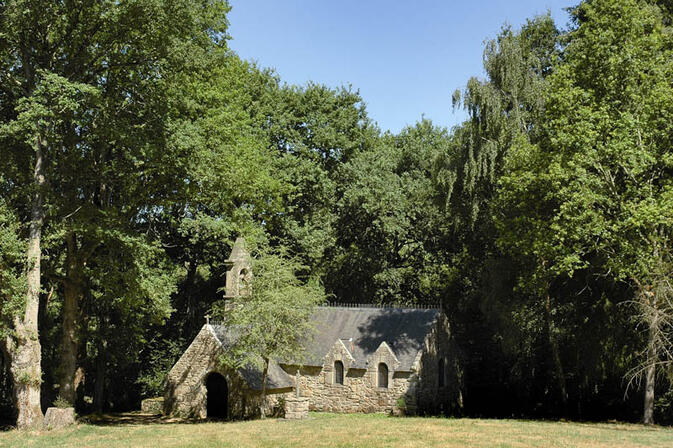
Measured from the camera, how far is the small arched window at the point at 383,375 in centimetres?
2980

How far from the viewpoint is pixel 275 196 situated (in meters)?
36.8

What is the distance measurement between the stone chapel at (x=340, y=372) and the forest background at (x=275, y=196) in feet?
9.45

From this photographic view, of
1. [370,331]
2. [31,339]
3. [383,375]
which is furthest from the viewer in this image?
[370,331]

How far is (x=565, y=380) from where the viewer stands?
3062 cm

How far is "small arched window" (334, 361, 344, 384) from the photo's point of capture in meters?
30.8

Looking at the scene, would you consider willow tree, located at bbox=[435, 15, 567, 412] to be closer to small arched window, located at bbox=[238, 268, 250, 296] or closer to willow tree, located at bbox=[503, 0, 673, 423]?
willow tree, located at bbox=[503, 0, 673, 423]

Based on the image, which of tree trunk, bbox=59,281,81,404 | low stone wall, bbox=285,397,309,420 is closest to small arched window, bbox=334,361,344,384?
low stone wall, bbox=285,397,309,420

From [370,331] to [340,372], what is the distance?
2780 millimetres

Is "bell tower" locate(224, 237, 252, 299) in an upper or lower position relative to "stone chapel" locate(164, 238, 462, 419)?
upper

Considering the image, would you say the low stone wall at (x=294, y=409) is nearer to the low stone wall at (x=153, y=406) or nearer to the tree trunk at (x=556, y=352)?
the low stone wall at (x=153, y=406)

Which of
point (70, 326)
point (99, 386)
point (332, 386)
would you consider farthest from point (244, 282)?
point (99, 386)

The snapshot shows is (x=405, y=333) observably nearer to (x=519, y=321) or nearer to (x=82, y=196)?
(x=519, y=321)

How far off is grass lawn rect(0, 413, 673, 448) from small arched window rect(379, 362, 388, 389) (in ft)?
22.2

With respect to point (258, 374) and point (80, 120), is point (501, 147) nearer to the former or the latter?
point (258, 374)
